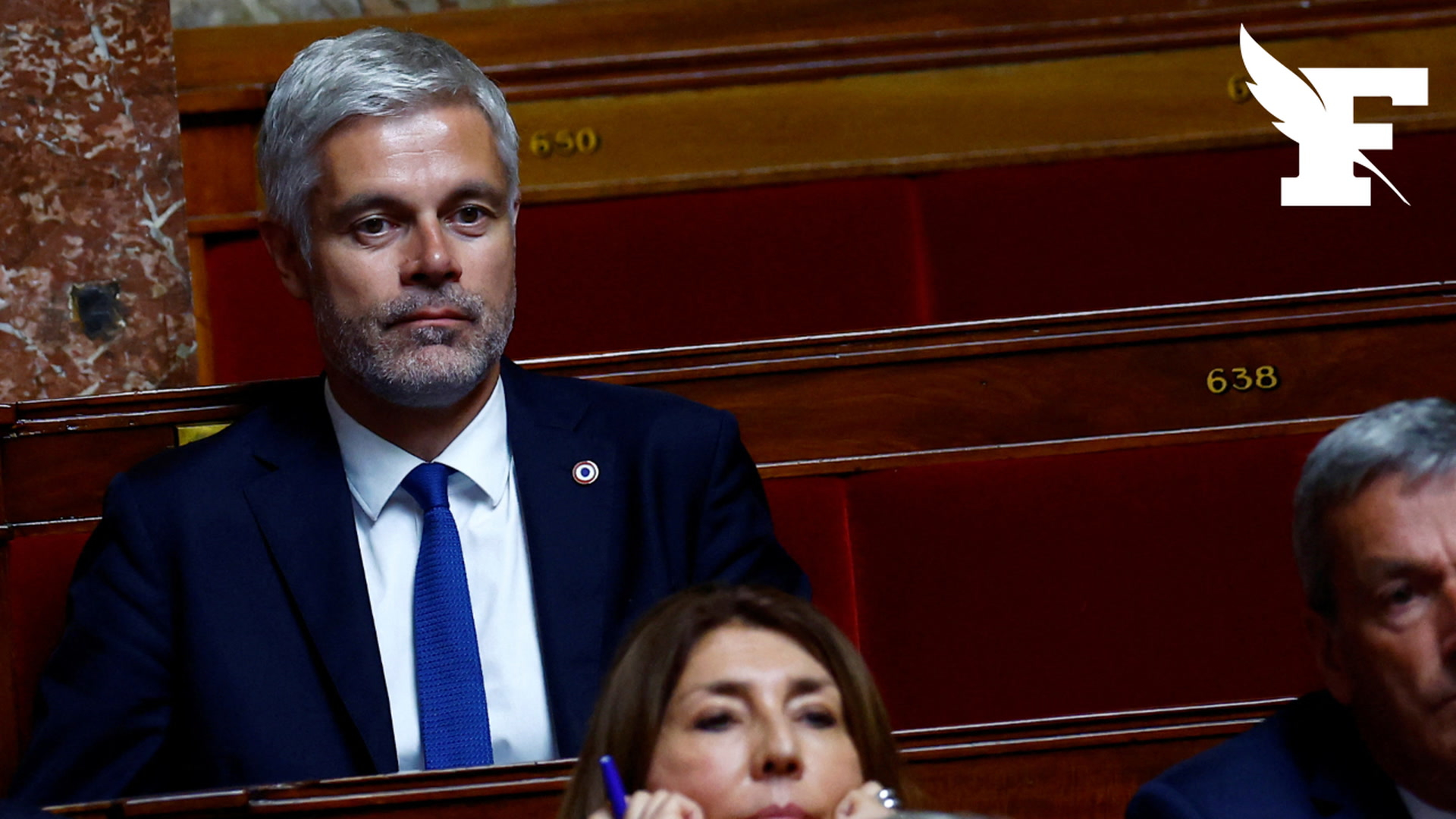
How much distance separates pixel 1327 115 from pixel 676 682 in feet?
2.92

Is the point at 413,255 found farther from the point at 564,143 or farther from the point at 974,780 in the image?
the point at 564,143

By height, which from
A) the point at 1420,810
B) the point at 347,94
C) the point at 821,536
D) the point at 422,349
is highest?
the point at 347,94

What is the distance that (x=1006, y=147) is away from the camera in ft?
4.21

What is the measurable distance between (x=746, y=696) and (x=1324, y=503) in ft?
0.82

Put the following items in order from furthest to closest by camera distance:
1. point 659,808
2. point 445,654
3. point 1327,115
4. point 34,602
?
point 1327,115
point 34,602
point 445,654
point 659,808

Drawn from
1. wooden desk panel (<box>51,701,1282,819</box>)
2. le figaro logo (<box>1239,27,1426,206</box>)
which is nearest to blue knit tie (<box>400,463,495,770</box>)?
wooden desk panel (<box>51,701,1282,819</box>)

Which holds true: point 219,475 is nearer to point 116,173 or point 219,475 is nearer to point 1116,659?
point 116,173

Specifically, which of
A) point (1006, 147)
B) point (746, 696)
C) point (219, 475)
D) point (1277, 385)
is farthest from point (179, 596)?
point (1006, 147)

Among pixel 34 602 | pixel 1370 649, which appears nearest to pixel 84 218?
pixel 34 602

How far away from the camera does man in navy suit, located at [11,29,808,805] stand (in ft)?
2.52

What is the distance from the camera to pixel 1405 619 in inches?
25.4

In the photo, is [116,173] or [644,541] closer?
[644,541]

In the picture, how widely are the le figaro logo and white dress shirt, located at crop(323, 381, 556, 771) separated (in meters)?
0.67

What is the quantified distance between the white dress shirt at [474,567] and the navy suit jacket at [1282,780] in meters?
0.28
